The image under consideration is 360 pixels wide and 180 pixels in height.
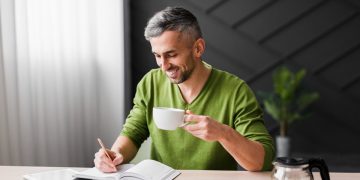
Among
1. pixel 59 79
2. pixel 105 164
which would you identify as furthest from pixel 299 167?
pixel 59 79

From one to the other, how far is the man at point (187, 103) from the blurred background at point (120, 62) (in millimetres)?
1103

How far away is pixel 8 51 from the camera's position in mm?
2537

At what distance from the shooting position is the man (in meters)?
1.53

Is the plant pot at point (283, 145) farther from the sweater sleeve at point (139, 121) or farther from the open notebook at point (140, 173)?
the open notebook at point (140, 173)

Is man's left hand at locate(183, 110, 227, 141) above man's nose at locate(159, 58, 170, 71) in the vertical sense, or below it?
below

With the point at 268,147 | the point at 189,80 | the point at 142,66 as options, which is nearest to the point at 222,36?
the point at 142,66

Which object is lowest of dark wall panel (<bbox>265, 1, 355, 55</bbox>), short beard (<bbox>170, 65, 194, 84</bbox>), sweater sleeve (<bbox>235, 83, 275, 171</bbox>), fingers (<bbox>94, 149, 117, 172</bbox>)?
fingers (<bbox>94, 149, 117, 172</bbox>)

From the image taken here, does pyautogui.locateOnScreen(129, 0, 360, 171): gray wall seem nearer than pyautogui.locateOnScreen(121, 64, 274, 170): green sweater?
No

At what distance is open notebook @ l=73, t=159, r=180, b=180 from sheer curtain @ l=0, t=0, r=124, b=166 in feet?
4.74

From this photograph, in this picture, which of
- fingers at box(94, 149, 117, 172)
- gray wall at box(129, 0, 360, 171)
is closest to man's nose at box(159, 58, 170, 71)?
fingers at box(94, 149, 117, 172)

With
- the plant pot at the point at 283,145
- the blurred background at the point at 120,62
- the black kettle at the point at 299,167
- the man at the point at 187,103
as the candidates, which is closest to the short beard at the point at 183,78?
the man at the point at 187,103

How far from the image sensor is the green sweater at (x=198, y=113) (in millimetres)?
1580

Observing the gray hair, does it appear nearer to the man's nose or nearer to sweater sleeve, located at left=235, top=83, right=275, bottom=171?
the man's nose

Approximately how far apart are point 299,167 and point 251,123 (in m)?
0.46
